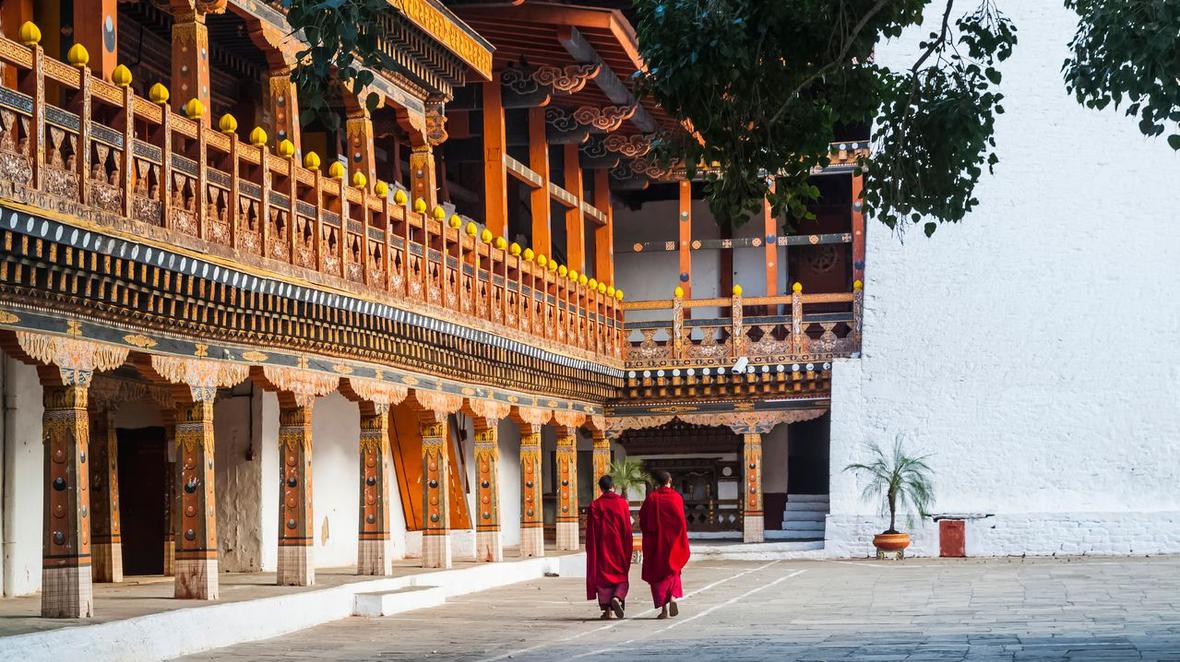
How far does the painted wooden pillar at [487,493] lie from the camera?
17109 millimetres

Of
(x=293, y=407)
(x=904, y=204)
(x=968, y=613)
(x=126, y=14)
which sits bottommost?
(x=968, y=613)

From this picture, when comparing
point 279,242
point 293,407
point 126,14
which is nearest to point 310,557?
point 293,407

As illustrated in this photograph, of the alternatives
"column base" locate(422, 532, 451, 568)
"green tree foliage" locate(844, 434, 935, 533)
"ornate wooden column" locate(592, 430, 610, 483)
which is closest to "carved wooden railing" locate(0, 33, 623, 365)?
"column base" locate(422, 532, 451, 568)

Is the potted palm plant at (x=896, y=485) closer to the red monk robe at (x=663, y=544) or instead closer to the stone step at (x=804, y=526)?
the stone step at (x=804, y=526)

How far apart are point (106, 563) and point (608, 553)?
4089 millimetres

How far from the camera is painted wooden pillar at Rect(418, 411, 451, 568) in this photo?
1563 cm

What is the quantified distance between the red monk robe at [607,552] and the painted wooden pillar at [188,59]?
163 inches

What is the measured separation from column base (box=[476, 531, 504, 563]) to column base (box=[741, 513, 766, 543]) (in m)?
5.45

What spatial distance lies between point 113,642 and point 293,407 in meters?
3.75

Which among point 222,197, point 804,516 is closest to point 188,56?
point 222,197

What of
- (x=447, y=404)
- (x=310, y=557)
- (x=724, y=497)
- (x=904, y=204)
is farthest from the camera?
(x=724, y=497)

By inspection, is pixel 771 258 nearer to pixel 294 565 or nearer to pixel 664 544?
pixel 664 544

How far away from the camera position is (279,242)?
11555 mm

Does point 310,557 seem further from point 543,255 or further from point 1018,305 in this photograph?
point 1018,305
